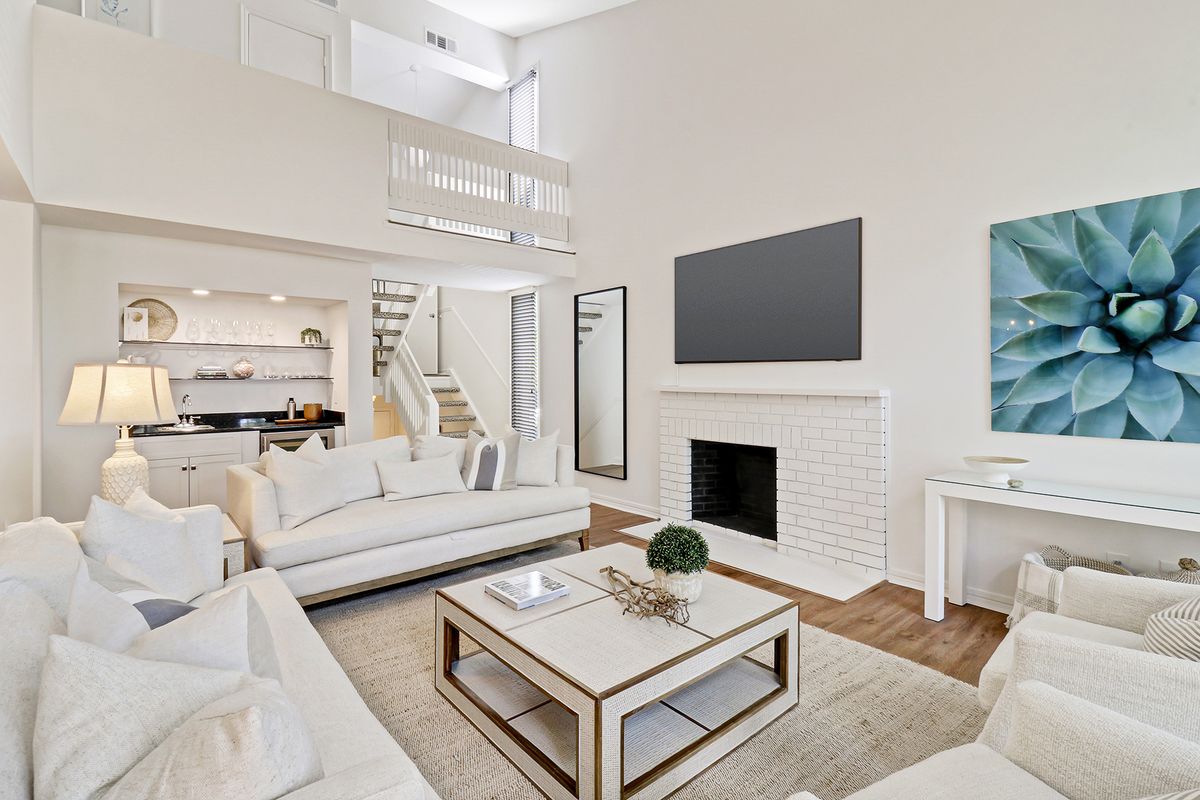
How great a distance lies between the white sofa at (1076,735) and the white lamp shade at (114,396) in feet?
10.5

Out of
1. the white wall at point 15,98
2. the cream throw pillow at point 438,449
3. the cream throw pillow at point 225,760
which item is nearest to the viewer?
the cream throw pillow at point 225,760

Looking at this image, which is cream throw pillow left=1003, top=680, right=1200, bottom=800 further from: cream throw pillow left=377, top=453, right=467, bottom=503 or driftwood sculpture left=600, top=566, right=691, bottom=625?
cream throw pillow left=377, top=453, right=467, bottom=503

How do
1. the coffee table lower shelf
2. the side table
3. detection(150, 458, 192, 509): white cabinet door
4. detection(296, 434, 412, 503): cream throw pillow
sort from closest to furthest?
the coffee table lower shelf
the side table
detection(296, 434, 412, 503): cream throw pillow
detection(150, 458, 192, 509): white cabinet door

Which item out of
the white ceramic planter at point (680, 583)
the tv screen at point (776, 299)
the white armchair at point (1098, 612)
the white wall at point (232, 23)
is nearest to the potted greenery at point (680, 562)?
the white ceramic planter at point (680, 583)

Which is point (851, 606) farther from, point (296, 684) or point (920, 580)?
point (296, 684)

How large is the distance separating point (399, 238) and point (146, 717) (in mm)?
4468

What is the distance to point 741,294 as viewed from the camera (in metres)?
4.46

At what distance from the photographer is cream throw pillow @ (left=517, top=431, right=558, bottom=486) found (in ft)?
13.7

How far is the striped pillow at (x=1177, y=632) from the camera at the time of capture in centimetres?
144

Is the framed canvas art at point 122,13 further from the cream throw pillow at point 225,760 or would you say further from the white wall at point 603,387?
the cream throw pillow at point 225,760

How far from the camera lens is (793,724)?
7.05ft

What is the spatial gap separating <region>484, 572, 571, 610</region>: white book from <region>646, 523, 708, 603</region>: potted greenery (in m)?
0.41

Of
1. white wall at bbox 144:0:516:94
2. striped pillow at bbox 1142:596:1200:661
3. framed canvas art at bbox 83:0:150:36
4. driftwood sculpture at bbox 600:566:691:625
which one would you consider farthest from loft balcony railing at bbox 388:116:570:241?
striped pillow at bbox 1142:596:1200:661

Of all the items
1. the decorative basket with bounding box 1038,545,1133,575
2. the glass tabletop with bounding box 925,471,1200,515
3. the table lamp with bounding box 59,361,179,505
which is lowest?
the decorative basket with bounding box 1038,545,1133,575
